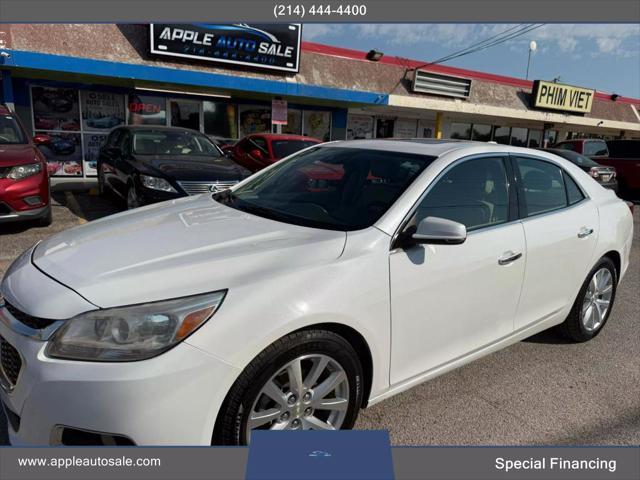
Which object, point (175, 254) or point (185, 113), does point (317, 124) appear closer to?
point (185, 113)

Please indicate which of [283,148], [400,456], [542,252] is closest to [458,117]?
[283,148]

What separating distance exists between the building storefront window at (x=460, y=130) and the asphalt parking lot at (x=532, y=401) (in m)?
19.9

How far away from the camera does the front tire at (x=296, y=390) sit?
1.93m

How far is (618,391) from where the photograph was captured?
320cm

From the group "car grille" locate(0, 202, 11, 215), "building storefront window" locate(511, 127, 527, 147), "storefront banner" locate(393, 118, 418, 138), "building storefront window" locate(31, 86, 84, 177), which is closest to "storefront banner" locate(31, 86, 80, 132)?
"building storefront window" locate(31, 86, 84, 177)

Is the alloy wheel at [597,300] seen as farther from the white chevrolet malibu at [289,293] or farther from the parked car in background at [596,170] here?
the parked car in background at [596,170]

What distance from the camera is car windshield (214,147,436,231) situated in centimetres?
264

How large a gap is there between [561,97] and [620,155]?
9.64 metres

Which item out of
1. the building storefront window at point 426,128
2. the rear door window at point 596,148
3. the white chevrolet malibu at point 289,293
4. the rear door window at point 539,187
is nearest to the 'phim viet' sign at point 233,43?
the building storefront window at point 426,128

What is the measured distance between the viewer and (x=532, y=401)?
3.02 meters

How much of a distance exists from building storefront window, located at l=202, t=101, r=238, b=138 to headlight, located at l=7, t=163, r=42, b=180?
8.42 metres

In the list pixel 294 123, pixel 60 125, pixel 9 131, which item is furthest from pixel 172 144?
pixel 294 123

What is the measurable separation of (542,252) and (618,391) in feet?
3.62

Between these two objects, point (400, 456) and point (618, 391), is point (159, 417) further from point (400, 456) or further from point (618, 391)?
point (618, 391)
